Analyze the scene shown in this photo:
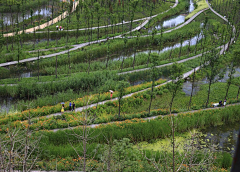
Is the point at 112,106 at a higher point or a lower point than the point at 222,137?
higher

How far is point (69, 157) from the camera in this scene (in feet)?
55.0

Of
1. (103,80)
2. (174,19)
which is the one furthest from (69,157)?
(174,19)

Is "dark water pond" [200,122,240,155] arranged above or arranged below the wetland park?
below

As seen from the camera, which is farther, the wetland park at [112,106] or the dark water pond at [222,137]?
the dark water pond at [222,137]

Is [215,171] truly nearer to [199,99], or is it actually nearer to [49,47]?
[199,99]

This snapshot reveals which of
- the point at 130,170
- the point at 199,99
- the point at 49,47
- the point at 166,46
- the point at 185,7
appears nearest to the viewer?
the point at 130,170

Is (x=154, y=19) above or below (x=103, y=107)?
above

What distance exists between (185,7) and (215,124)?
233 feet

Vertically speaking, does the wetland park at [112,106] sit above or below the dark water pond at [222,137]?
above

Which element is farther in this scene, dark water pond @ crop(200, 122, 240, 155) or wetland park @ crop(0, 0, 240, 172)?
dark water pond @ crop(200, 122, 240, 155)

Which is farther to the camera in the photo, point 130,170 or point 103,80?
point 103,80

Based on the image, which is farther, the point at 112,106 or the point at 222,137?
the point at 112,106

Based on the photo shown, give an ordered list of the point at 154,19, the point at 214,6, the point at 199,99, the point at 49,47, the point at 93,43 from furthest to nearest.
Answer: the point at 214,6, the point at 154,19, the point at 93,43, the point at 49,47, the point at 199,99

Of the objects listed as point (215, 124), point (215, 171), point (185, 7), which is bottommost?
point (215, 124)
